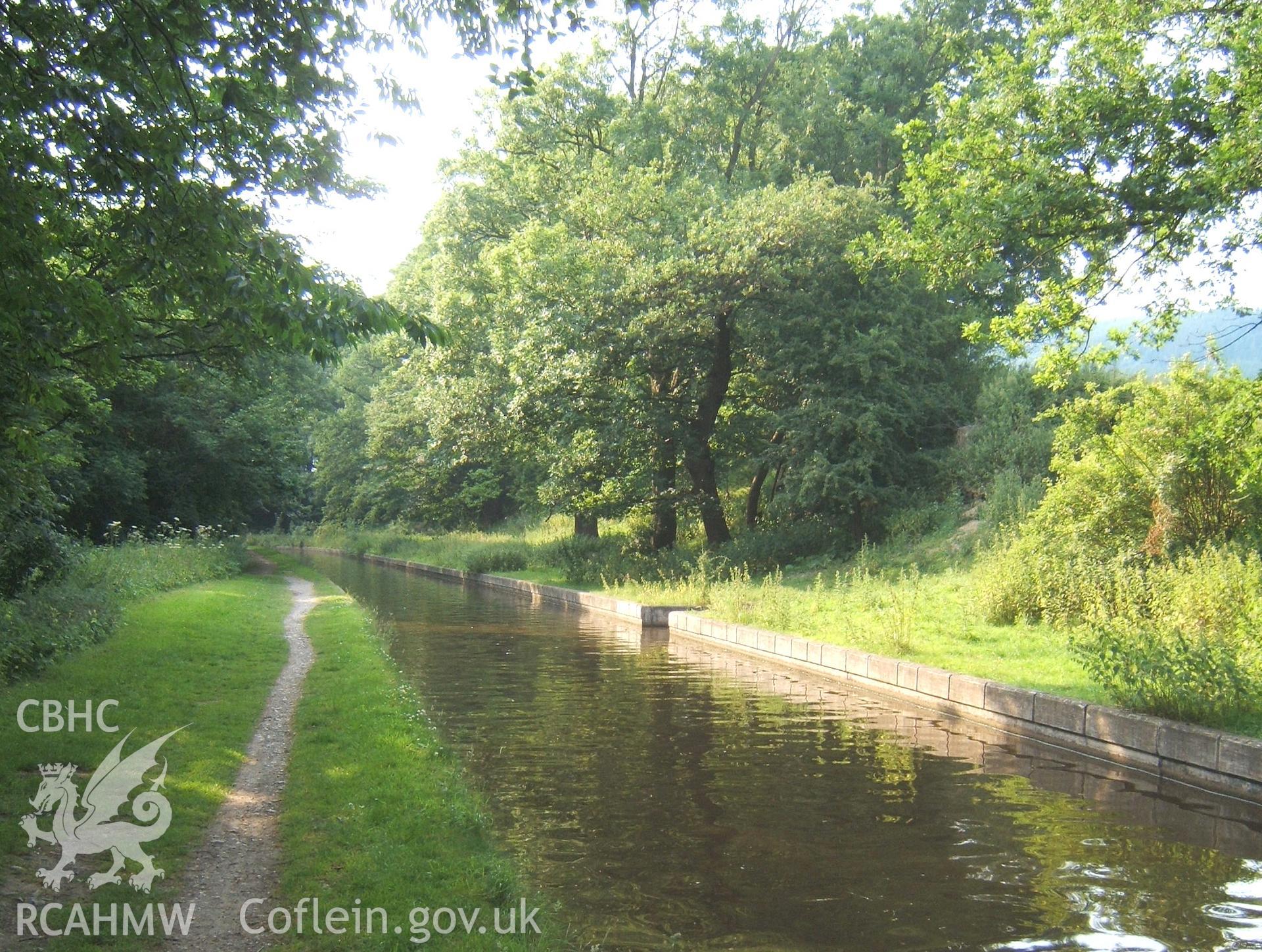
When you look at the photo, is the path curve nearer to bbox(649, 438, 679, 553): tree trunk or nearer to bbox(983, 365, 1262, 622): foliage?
bbox(983, 365, 1262, 622): foliage

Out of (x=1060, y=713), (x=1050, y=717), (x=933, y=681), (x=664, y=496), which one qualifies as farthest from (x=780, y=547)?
(x=1060, y=713)

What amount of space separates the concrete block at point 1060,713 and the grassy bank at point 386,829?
20.2 feet

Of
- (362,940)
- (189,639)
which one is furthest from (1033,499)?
(362,940)

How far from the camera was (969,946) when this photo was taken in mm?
5844

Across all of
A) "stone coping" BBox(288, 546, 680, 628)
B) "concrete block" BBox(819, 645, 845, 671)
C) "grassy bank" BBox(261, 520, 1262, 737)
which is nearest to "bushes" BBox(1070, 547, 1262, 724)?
"grassy bank" BBox(261, 520, 1262, 737)

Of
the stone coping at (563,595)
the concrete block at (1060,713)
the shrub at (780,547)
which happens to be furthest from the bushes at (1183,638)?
the shrub at (780,547)

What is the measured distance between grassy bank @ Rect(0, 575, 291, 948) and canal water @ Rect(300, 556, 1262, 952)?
2188 millimetres

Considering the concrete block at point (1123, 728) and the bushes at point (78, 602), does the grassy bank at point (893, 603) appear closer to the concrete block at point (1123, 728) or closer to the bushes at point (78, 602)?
the concrete block at point (1123, 728)

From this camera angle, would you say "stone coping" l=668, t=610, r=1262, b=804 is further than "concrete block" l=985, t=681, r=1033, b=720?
No

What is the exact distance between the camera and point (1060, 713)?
34.7 feet

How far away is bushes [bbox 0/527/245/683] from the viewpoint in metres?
11.2

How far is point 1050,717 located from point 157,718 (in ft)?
29.9

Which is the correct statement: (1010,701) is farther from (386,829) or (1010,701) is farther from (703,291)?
(703,291)

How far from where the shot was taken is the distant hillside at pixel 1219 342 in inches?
508
